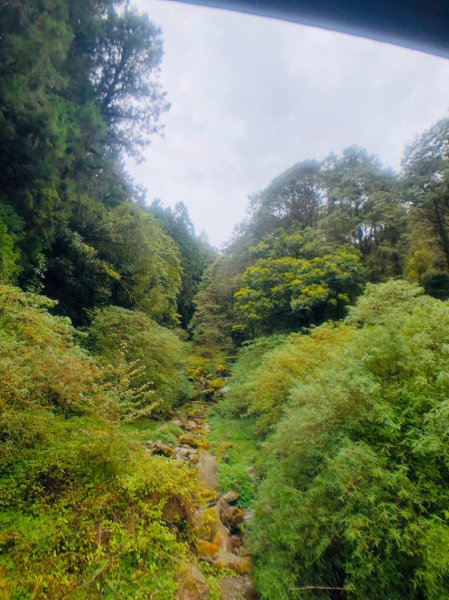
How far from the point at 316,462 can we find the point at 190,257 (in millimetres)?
26804

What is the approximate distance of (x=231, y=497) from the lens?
5730 millimetres

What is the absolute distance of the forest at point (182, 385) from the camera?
2.94 m

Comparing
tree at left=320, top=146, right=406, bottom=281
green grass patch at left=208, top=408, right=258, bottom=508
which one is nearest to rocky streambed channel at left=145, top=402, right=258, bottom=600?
green grass patch at left=208, top=408, right=258, bottom=508

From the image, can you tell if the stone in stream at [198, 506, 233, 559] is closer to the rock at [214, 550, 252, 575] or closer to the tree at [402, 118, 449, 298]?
the rock at [214, 550, 252, 575]

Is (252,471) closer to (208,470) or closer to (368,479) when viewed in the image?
(208,470)

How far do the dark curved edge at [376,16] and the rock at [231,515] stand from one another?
6267 millimetres

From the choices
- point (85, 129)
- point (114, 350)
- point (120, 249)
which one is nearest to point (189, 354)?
point (120, 249)

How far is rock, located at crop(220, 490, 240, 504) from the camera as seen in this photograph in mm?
5652

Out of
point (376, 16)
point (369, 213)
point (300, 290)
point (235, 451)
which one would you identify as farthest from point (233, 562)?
point (369, 213)

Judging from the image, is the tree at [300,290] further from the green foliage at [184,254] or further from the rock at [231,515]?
the green foliage at [184,254]

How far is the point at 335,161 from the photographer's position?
18062 millimetres

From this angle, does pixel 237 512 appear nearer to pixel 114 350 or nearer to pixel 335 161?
pixel 114 350

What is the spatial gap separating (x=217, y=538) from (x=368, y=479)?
101 inches

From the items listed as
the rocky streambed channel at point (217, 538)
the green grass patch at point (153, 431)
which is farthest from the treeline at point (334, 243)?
the rocky streambed channel at point (217, 538)
